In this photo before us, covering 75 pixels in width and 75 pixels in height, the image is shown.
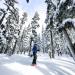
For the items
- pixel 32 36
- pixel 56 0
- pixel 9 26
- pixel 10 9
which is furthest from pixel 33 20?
pixel 56 0

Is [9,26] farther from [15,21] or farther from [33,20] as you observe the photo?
[33,20]

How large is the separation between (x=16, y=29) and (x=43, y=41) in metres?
49.3

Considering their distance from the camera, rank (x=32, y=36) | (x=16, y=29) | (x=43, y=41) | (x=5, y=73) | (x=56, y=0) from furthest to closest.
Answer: (x=43, y=41) → (x=32, y=36) → (x=16, y=29) → (x=56, y=0) → (x=5, y=73)

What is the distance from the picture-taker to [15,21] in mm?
45750

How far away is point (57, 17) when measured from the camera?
1189 cm

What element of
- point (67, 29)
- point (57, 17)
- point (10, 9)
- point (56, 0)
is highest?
point (10, 9)

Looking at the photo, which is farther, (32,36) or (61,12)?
(32,36)

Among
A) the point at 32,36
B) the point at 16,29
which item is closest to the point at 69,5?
the point at 16,29

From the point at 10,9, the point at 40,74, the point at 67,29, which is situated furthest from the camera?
the point at 10,9

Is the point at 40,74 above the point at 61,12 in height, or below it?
below

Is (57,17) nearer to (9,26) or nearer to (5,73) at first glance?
(5,73)

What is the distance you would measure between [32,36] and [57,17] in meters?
40.8

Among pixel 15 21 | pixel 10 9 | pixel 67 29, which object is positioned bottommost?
pixel 67 29

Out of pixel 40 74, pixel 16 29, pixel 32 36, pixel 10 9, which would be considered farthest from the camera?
pixel 32 36
